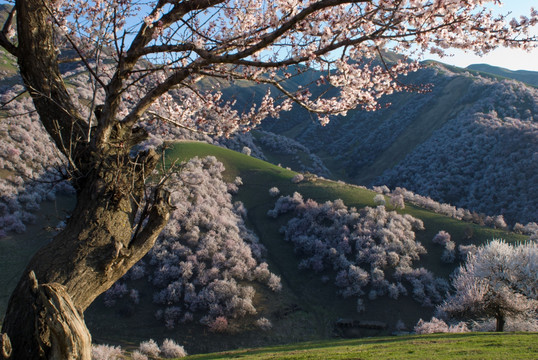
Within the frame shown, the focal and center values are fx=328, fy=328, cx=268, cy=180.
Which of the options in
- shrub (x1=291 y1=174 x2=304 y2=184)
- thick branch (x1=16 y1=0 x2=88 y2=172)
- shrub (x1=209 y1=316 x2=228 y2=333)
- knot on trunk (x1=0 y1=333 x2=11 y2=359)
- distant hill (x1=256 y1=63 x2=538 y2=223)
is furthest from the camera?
distant hill (x1=256 y1=63 x2=538 y2=223)

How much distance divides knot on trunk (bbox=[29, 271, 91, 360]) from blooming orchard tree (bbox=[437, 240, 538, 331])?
83.5 ft

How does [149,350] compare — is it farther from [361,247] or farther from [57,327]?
[361,247]

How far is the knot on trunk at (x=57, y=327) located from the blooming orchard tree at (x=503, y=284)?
83.5ft

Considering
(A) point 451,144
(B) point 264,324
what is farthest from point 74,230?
(A) point 451,144

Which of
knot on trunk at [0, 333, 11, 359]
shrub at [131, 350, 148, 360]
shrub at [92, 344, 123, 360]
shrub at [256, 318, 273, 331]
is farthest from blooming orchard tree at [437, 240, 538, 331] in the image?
knot on trunk at [0, 333, 11, 359]

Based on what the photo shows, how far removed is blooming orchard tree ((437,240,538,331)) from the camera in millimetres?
21469

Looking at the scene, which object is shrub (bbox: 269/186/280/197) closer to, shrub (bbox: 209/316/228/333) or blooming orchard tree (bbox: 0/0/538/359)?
shrub (bbox: 209/316/228/333)

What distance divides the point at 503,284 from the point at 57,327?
26543 millimetres

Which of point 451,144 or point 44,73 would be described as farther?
point 451,144

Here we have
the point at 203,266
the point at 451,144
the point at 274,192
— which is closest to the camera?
the point at 203,266

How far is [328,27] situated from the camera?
19.5ft

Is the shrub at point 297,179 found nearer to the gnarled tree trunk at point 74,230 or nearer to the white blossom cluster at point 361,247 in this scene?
the white blossom cluster at point 361,247

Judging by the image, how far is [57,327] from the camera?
395 centimetres

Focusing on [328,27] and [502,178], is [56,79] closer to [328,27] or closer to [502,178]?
[328,27]
